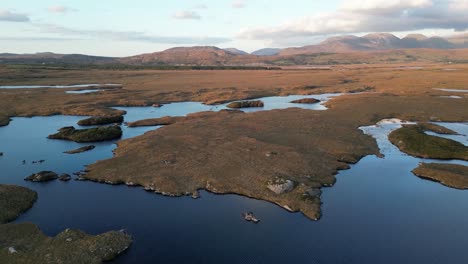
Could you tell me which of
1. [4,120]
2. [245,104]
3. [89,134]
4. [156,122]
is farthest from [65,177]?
[245,104]

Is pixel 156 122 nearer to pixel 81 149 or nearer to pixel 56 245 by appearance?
pixel 81 149

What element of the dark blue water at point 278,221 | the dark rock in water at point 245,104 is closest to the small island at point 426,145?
the dark blue water at point 278,221

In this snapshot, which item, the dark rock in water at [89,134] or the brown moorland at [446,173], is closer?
the brown moorland at [446,173]

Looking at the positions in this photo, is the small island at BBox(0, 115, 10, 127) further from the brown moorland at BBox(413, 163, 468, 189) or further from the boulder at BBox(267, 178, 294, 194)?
the brown moorland at BBox(413, 163, 468, 189)

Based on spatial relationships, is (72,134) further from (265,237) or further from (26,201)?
(265,237)

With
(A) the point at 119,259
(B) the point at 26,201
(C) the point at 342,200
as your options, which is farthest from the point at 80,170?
(C) the point at 342,200

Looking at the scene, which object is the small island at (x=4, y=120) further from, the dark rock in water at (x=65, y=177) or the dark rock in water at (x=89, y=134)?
the dark rock in water at (x=65, y=177)

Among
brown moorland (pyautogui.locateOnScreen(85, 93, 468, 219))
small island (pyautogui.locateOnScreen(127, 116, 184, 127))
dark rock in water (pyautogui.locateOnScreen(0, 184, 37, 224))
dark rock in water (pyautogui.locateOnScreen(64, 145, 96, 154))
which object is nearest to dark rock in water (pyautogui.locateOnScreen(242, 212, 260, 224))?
brown moorland (pyautogui.locateOnScreen(85, 93, 468, 219))
